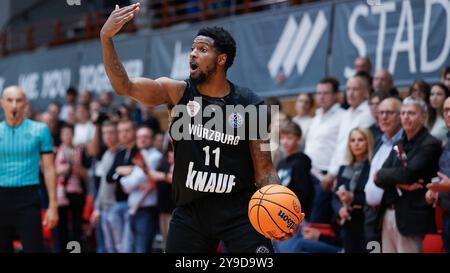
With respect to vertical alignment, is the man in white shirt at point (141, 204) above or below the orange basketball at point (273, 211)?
below

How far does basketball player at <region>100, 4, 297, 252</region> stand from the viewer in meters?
7.15

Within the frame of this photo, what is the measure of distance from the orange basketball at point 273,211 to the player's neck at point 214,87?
0.96 metres

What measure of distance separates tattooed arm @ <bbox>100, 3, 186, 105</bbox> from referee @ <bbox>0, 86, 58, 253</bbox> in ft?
12.4

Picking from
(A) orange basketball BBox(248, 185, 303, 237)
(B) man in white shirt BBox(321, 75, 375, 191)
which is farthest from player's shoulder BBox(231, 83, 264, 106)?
(B) man in white shirt BBox(321, 75, 375, 191)

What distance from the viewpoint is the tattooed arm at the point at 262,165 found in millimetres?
7305

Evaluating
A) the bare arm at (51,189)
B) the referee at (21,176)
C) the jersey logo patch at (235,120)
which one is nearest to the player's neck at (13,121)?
the referee at (21,176)

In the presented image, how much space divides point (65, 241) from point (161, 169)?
249 centimetres

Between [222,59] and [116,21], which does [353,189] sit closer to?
[222,59]

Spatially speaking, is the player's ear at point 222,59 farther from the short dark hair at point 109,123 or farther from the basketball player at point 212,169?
the short dark hair at point 109,123

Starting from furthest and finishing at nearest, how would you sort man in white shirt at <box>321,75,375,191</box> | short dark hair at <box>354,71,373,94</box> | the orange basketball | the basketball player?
short dark hair at <box>354,71,373,94</box> < man in white shirt at <box>321,75,375,191</box> < the basketball player < the orange basketball

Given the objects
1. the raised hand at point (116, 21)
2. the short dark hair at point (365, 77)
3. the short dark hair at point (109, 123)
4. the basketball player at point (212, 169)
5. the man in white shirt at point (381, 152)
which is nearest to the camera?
the raised hand at point (116, 21)

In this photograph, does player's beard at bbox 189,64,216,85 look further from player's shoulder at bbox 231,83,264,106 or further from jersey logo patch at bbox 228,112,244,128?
jersey logo patch at bbox 228,112,244,128
